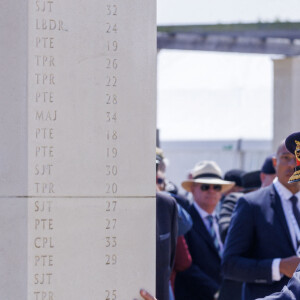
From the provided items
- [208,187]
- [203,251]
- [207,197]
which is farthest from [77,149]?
[208,187]

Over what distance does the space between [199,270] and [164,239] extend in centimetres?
169

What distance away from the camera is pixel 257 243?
19.7ft

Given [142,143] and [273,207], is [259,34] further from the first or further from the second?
[142,143]

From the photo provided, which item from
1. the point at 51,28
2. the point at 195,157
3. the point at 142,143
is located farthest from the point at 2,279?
the point at 195,157

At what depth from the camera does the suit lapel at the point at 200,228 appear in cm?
747

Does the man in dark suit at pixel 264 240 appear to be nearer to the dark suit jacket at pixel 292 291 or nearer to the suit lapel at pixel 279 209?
the suit lapel at pixel 279 209

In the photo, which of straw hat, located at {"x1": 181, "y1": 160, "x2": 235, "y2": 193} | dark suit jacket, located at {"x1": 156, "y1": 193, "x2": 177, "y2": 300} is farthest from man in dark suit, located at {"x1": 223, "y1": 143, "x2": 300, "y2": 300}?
straw hat, located at {"x1": 181, "y1": 160, "x2": 235, "y2": 193}

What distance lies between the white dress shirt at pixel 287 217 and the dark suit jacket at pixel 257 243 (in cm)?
3

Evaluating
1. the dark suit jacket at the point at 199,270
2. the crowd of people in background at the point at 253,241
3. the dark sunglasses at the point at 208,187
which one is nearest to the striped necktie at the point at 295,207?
the crowd of people in background at the point at 253,241

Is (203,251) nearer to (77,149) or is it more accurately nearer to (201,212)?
(201,212)

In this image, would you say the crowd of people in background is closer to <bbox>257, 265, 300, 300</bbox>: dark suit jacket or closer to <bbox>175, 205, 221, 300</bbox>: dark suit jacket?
<bbox>175, 205, 221, 300</bbox>: dark suit jacket

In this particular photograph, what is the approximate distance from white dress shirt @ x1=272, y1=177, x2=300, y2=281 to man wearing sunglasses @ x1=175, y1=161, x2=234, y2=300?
1367 mm

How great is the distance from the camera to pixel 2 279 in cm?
417

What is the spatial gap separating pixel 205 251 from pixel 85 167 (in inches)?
130
